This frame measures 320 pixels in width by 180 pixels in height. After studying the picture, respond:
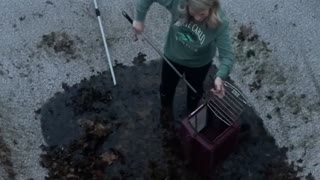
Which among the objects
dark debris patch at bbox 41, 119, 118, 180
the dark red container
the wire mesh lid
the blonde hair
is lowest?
dark debris patch at bbox 41, 119, 118, 180

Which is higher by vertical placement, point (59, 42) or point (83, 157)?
point (59, 42)

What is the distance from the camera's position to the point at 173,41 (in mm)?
2609

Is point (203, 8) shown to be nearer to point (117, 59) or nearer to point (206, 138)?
point (206, 138)

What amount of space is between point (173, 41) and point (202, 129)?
1.77 feet

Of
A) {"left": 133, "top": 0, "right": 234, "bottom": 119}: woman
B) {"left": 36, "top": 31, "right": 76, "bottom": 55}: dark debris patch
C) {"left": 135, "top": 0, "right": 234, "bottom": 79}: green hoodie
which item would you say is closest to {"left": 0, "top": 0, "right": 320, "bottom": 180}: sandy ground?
{"left": 36, "top": 31, "right": 76, "bottom": 55}: dark debris patch

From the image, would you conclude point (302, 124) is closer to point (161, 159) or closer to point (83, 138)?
point (161, 159)

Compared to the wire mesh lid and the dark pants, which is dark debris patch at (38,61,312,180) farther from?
the wire mesh lid

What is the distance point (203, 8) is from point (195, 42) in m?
0.28

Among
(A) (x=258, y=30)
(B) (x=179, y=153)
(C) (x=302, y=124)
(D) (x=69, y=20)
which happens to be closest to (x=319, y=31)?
(A) (x=258, y=30)

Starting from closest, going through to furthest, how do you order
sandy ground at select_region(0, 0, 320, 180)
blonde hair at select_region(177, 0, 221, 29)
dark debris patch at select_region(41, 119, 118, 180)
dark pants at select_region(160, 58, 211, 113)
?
1. blonde hair at select_region(177, 0, 221, 29)
2. dark pants at select_region(160, 58, 211, 113)
3. dark debris patch at select_region(41, 119, 118, 180)
4. sandy ground at select_region(0, 0, 320, 180)

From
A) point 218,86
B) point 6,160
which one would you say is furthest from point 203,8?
point 6,160

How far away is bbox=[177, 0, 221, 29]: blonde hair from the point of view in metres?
2.23

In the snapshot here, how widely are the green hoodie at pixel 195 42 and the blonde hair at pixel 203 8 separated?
40 mm

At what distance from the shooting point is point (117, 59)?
139 inches
